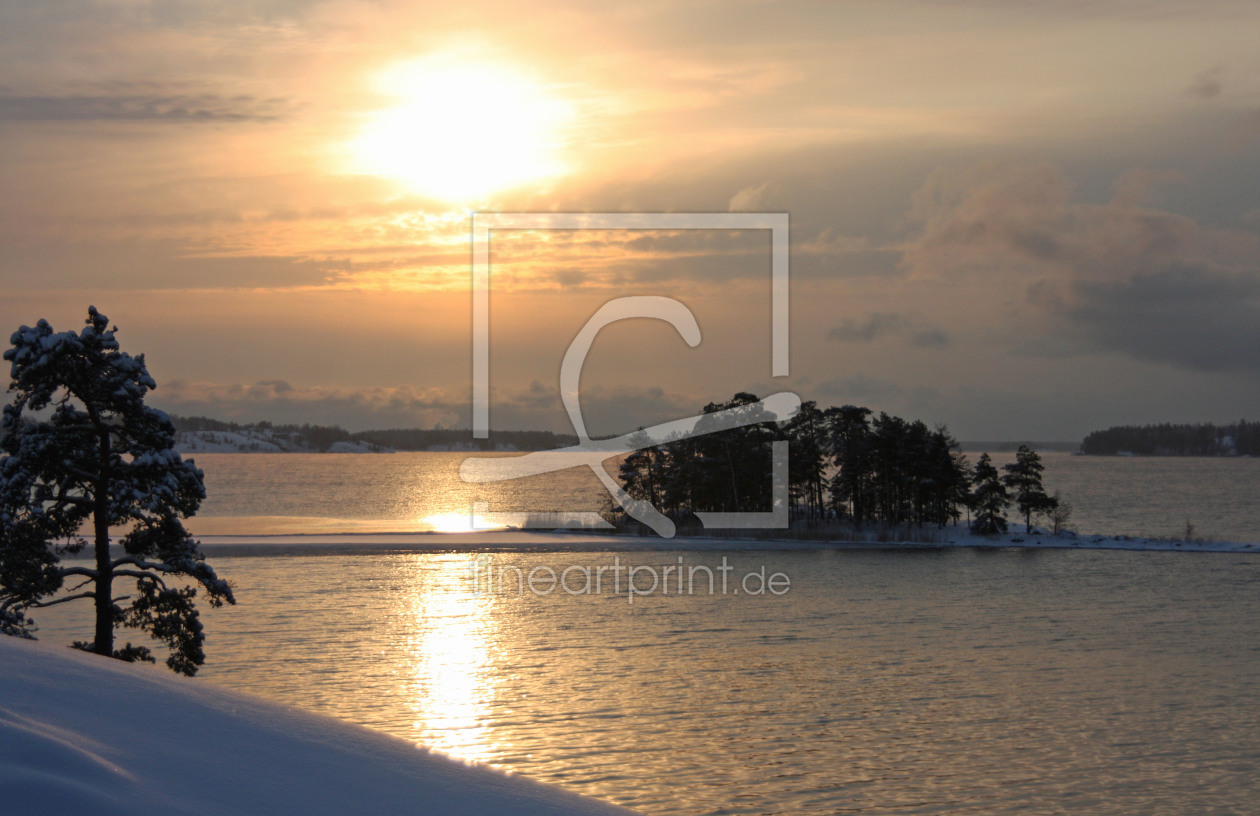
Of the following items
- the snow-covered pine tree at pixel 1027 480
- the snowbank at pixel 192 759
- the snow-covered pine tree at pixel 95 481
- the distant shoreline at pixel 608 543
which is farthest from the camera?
the snow-covered pine tree at pixel 1027 480

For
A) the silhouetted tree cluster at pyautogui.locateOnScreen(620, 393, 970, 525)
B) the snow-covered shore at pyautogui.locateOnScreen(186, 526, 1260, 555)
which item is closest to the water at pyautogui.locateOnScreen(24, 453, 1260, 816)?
the snow-covered shore at pyautogui.locateOnScreen(186, 526, 1260, 555)

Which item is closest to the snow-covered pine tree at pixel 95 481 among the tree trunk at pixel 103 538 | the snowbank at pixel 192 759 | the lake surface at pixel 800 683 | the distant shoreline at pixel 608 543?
the tree trunk at pixel 103 538

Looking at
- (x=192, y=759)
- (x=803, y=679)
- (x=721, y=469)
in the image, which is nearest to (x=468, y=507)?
(x=721, y=469)

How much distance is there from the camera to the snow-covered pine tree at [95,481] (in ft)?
67.1

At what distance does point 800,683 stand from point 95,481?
20.3 meters

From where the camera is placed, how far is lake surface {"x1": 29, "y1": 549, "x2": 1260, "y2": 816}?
68.8 feet

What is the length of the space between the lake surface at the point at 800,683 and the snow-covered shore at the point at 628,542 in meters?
17.4

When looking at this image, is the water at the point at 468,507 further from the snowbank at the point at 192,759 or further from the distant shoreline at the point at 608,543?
the snowbank at the point at 192,759

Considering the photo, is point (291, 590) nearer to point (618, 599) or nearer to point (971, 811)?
point (618, 599)

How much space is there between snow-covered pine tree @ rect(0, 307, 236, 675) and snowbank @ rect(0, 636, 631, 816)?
10.1 meters

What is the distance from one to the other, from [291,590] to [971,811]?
39.7 meters

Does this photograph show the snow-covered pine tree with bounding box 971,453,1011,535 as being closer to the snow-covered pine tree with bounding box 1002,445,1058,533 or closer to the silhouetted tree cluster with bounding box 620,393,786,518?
the snow-covered pine tree with bounding box 1002,445,1058,533

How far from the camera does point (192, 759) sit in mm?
9086

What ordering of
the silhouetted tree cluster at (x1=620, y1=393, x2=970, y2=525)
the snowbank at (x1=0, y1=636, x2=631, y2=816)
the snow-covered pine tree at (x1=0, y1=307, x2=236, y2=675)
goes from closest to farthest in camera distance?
the snowbank at (x1=0, y1=636, x2=631, y2=816), the snow-covered pine tree at (x1=0, y1=307, x2=236, y2=675), the silhouetted tree cluster at (x1=620, y1=393, x2=970, y2=525)
